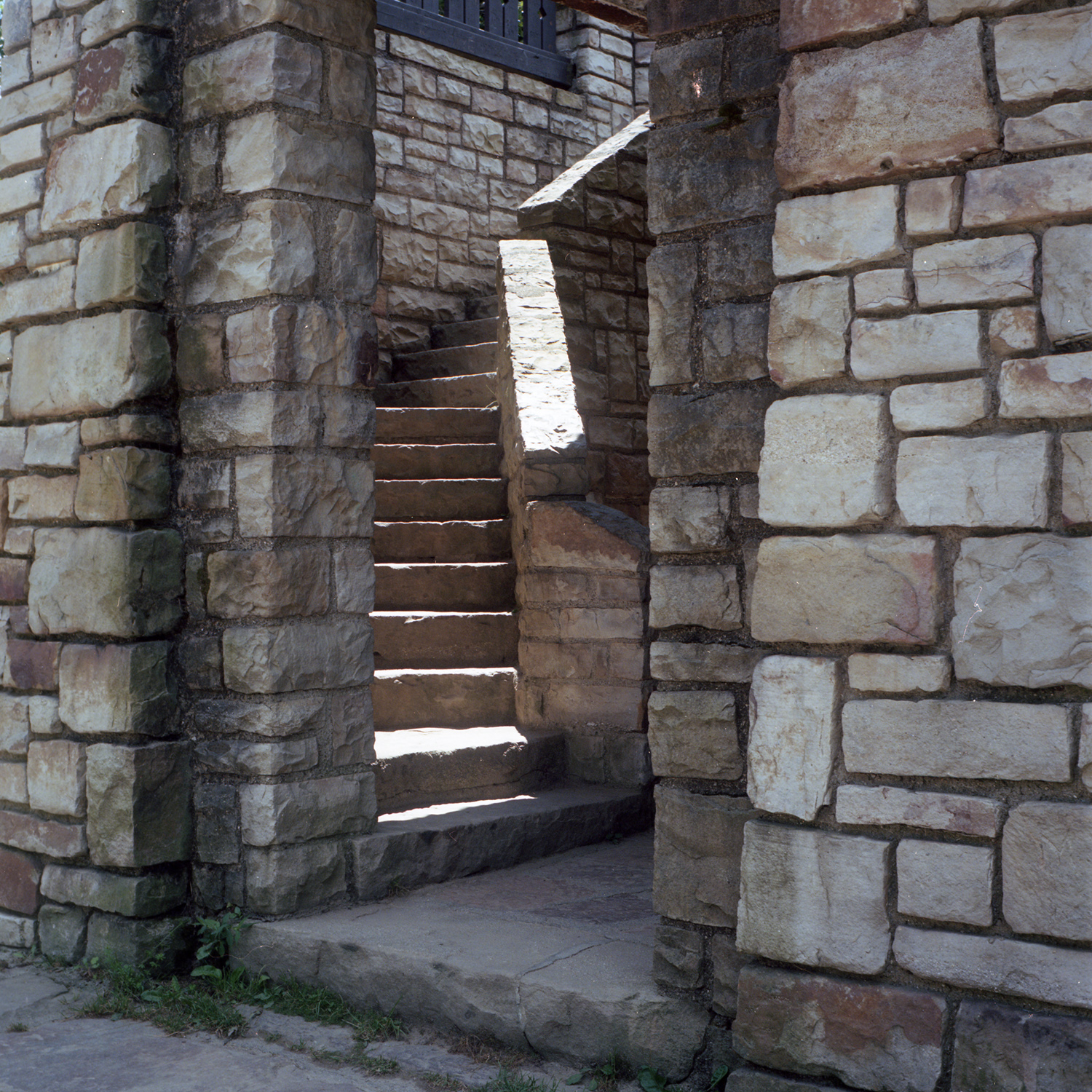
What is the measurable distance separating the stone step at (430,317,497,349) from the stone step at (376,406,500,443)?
1.40m

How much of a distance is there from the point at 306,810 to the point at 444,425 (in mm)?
3212

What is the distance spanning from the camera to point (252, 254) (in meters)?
3.51

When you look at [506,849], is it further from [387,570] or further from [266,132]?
[266,132]

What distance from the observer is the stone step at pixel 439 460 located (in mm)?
6113

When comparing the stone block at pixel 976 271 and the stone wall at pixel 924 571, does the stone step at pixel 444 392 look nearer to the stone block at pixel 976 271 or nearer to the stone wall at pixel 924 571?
the stone wall at pixel 924 571

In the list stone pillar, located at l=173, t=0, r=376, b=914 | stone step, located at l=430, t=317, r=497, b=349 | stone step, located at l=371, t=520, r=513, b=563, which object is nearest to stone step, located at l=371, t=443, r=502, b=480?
stone step, located at l=371, t=520, r=513, b=563

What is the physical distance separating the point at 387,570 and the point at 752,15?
3306 mm

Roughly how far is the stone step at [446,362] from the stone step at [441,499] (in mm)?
1449

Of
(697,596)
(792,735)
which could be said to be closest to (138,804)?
(697,596)

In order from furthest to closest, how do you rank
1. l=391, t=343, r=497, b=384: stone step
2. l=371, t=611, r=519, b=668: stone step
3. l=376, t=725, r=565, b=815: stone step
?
l=391, t=343, r=497, b=384: stone step < l=371, t=611, r=519, b=668: stone step < l=376, t=725, r=565, b=815: stone step

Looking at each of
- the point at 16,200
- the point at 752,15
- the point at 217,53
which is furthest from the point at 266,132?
the point at 752,15

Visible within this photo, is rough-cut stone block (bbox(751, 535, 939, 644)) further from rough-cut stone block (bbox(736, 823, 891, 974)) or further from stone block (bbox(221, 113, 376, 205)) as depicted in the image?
stone block (bbox(221, 113, 376, 205))

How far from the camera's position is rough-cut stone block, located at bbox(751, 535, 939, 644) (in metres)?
2.16

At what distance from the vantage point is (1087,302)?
2.02m
